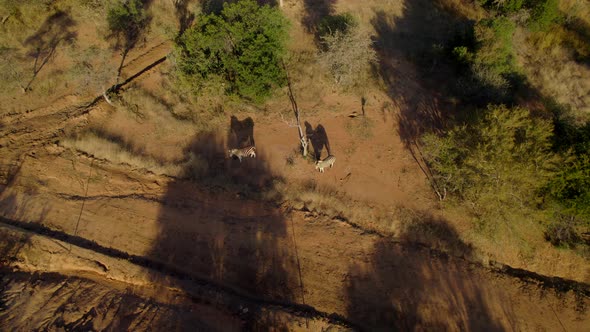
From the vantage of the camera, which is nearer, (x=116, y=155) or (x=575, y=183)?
(x=575, y=183)

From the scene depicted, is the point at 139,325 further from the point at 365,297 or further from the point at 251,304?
the point at 365,297

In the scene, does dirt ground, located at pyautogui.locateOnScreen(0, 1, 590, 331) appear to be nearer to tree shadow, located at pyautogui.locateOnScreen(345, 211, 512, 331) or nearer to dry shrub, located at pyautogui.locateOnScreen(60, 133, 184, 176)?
tree shadow, located at pyautogui.locateOnScreen(345, 211, 512, 331)

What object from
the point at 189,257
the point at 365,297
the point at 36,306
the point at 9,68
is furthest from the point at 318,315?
the point at 9,68

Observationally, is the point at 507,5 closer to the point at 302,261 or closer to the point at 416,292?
the point at 416,292

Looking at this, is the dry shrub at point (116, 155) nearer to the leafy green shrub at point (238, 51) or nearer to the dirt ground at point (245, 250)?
the dirt ground at point (245, 250)

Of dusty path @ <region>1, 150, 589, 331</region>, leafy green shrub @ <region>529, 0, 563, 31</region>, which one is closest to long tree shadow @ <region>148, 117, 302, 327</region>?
dusty path @ <region>1, 150, 589, 331</region>

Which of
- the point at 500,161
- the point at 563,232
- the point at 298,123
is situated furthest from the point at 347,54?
the point at 563,232
